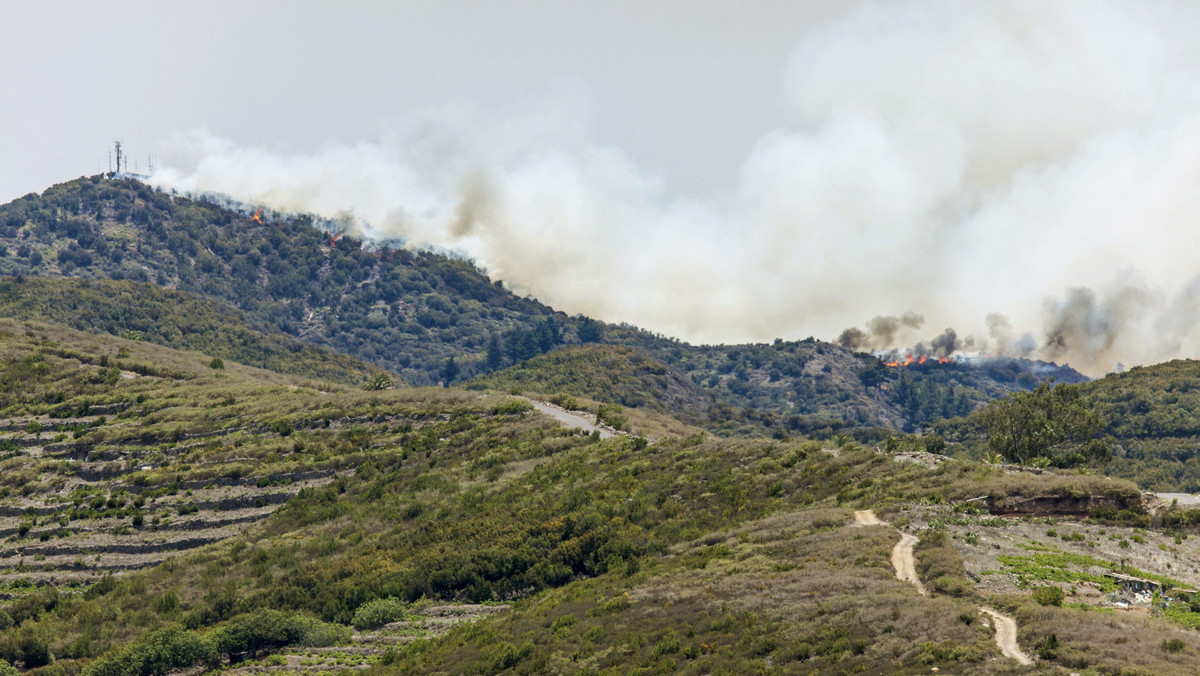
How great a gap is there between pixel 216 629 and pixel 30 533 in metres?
40.3

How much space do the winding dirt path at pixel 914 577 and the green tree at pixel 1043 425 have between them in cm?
3667

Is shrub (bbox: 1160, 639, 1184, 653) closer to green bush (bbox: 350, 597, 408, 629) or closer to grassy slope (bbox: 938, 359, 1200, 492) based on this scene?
green bush (bbox: 350, 597, 408, 629)

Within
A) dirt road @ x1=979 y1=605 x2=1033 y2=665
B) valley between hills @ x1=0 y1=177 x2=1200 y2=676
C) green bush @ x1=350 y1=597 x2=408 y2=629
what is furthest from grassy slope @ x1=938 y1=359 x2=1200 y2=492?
dirt road @ x1=979 y1=605 x2=1033 y2=665

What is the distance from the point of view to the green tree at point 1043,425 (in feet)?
321

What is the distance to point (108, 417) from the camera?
139m

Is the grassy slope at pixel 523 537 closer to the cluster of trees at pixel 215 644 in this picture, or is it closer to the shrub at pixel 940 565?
the shrub at pixel 940 565

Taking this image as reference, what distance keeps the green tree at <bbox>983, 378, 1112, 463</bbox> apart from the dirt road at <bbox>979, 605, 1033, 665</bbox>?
2286 inches

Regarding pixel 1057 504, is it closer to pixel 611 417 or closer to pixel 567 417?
pixel 611 417

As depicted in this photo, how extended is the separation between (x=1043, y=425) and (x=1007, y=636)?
205 feet

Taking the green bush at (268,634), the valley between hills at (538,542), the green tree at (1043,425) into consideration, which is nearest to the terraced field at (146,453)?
the valley between hills at (538,542)

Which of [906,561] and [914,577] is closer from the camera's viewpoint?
[914,577]

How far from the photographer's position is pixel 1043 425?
97688 mm

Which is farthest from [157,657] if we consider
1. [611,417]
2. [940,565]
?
[611,417]

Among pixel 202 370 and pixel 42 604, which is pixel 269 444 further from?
pixel 202 370
